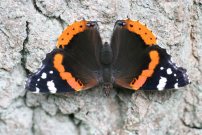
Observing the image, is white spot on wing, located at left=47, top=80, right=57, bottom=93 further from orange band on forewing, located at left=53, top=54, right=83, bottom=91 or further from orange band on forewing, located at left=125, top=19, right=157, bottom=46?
orange band on forewing, located at left=125, top=19, right=157, bottom=46

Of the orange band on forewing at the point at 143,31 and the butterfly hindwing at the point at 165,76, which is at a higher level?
the orange band on forewing at the point at 143,31

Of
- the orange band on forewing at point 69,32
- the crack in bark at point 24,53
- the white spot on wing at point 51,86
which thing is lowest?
the white spot on wing at point 51,86

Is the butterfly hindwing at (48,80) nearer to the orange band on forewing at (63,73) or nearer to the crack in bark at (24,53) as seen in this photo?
the orange band on forewing at (63,73)

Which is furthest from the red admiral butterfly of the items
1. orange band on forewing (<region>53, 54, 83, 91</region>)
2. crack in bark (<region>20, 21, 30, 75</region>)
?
crack in bark (<region>20, 21, 30, 75</region>)

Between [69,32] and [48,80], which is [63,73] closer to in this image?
[48,80]

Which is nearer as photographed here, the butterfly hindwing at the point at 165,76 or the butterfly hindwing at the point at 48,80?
the butterfly hindwing at the point at 48,80

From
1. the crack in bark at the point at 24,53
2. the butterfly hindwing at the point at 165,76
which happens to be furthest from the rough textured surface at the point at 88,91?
the butterfly hindwing at the point at 165,76
